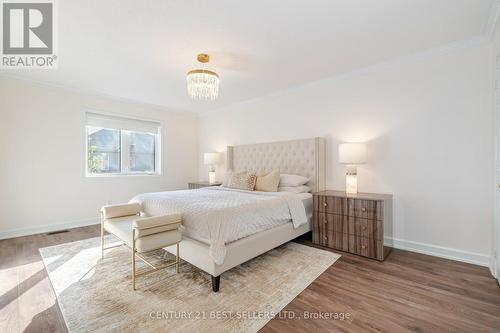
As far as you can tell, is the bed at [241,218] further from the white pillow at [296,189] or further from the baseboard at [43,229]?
the baseboard at [43,229]

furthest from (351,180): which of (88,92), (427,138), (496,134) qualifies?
(88,92)

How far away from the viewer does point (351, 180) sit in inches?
125

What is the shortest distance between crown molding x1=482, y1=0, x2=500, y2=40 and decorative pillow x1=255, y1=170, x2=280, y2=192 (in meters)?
2.84

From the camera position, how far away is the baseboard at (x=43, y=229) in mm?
3453

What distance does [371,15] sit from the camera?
2082 millimetres

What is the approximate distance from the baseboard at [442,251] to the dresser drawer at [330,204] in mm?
728

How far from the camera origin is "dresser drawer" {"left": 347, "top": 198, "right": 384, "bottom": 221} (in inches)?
103

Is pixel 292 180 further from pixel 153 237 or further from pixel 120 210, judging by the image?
pixel 120 210

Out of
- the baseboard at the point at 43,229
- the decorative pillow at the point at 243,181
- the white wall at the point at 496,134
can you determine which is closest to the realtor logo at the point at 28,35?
the baseboard at the point at 43,229

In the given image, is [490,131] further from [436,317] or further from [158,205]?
[158,205]

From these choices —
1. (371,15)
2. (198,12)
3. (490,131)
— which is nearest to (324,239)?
(490,131)

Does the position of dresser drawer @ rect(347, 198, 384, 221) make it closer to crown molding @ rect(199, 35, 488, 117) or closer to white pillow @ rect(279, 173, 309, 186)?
white pillow @ rect(279, 173, 309, 186)

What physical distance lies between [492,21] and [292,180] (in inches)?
108

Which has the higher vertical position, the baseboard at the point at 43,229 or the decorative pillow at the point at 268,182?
the decorative pillow at the point at 268,182
